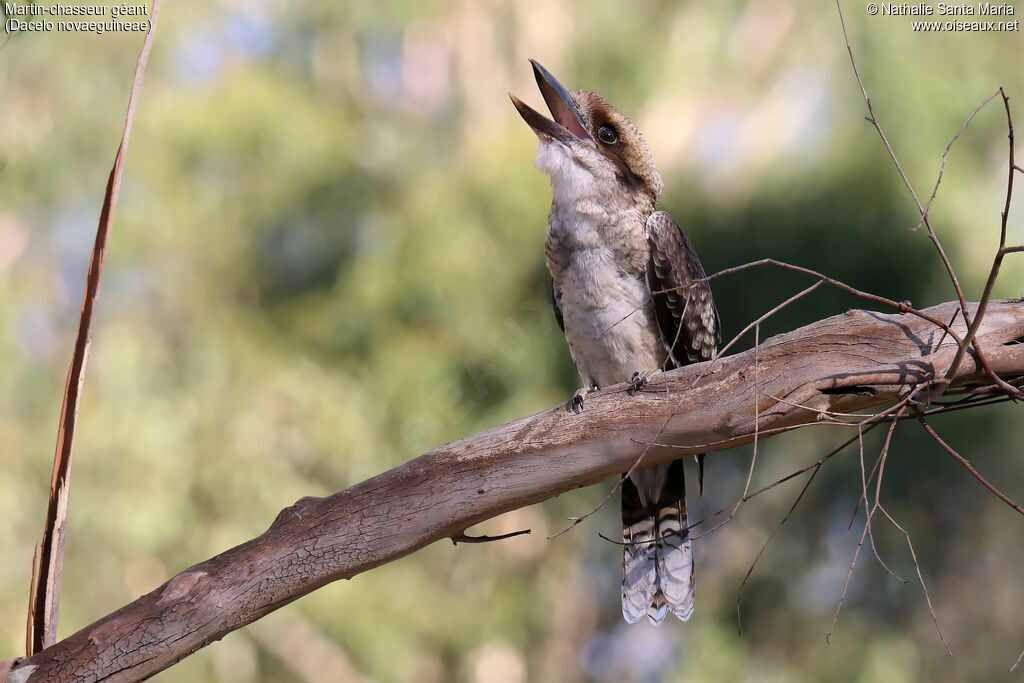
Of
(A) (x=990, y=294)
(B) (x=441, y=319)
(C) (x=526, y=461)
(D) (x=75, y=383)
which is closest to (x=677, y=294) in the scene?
(C) (x=526, y=461)

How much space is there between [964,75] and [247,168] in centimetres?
386

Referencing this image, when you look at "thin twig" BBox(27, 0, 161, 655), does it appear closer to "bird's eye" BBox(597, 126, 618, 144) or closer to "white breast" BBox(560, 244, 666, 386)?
"white breast" BBox(560, 244, 666, 386)

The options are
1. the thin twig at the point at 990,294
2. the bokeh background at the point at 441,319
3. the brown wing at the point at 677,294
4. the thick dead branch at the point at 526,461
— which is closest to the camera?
the thin twig at the point at 990,294

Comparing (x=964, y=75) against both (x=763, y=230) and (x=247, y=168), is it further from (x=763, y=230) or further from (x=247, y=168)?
(x=247, y=168)

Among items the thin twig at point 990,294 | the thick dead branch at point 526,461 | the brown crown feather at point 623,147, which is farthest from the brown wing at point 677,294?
the thin twig at point 990,294

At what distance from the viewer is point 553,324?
521 cm

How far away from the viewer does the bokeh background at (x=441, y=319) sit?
16.7 feet

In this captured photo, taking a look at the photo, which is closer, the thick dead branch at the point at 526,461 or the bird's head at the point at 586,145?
the thick dead branch at the point at 526,461

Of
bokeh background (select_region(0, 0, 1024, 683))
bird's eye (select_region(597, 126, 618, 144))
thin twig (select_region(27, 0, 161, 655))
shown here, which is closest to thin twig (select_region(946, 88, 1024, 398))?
thin twig (select_region(27, 0, 161, 655))

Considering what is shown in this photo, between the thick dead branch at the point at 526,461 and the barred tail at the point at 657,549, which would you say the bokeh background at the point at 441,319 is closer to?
the barred tail at the point at 657,549

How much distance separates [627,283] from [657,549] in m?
0.80

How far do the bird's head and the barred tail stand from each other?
86 cm

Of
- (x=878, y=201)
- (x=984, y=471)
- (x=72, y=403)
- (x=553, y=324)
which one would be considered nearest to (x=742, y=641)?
(x=984, y=471)

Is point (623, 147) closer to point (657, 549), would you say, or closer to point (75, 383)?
point (657, 549)
